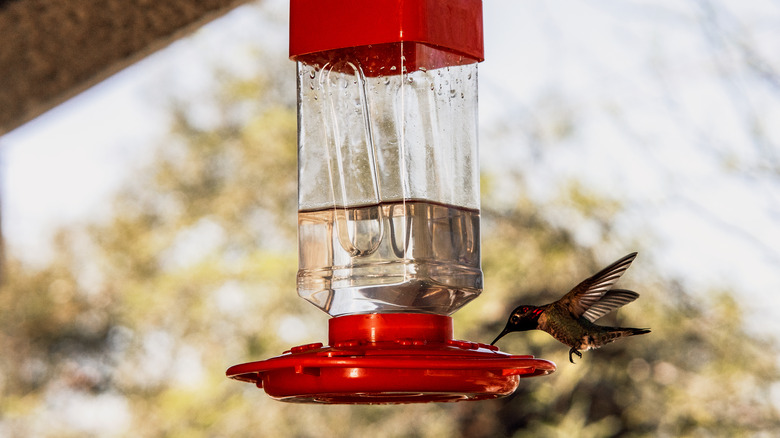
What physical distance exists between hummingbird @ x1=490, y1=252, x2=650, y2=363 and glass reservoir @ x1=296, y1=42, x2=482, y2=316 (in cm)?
12

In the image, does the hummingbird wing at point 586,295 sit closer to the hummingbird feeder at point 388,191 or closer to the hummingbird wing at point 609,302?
the hummingbird wing at point 609,302

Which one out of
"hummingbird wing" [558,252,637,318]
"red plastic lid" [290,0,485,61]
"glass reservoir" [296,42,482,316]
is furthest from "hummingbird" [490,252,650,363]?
"red plastic lid" [290,0,485,61]

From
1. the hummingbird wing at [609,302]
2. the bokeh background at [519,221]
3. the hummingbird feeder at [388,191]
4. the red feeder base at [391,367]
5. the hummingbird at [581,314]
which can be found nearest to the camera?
the red feeder base at [391,367]

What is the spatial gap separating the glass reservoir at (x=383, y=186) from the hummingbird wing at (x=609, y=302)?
296 mm

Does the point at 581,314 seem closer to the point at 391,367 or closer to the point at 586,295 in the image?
the point at 586,295

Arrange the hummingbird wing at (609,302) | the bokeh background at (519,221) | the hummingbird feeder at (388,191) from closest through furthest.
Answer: the hummingbird feeder at (388,191) < the hummingbird wing at (609,302) < the bokeh background at (519,221)

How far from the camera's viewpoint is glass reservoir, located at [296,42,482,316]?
1368 mm

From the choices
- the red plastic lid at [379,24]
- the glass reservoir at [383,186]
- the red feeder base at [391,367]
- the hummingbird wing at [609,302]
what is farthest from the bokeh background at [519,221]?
the hummingbird wing at [609,302]

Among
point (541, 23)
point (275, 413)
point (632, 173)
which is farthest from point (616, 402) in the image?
point (275, 413)

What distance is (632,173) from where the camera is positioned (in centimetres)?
406

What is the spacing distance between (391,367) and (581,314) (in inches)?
27.8

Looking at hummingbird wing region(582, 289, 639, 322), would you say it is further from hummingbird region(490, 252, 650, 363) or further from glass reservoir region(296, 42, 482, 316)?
glass reservoir region(296, 42, 482, 316)

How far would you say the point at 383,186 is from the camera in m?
1.40

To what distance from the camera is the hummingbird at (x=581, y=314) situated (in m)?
1.50
